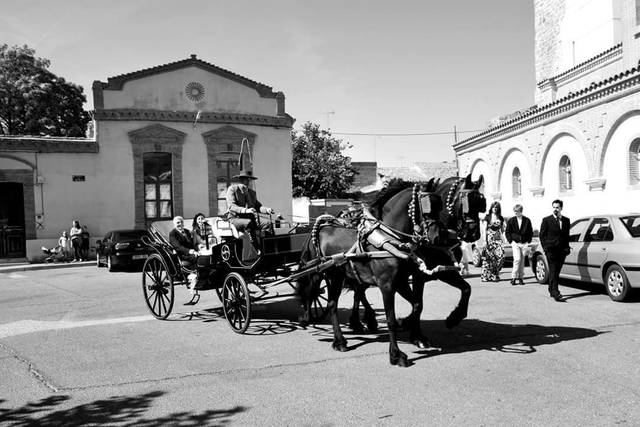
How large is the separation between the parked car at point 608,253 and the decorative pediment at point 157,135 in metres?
17.7

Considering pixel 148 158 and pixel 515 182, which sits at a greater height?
pixel 148 158

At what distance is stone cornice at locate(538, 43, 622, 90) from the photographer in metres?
19.4

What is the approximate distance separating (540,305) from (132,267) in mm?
13632

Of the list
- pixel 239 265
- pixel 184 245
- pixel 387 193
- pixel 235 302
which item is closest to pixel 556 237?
pixel 387 193

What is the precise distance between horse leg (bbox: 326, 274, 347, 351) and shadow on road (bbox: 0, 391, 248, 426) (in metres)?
2.09

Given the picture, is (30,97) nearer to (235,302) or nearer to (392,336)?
(235,302)

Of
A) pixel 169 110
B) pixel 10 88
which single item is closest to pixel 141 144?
pixel 169 110

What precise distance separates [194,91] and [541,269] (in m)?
17.8

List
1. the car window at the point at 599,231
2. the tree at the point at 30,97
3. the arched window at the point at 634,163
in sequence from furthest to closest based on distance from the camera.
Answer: the tree at the point at 30,97
the arched window at the point at 634,163
the car window at the point at 599,231

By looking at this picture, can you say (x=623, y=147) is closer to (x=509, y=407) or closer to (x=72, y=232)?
(x=509, y=407)

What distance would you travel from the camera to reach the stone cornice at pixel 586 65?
19.4 meters

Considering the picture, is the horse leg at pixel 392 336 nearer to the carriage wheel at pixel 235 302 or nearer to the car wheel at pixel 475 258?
the carriage wheel at pixel 235 302

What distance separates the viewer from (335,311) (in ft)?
22.7

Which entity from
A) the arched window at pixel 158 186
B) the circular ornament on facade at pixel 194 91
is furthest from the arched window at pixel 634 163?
the arched window at pixel 158 186
